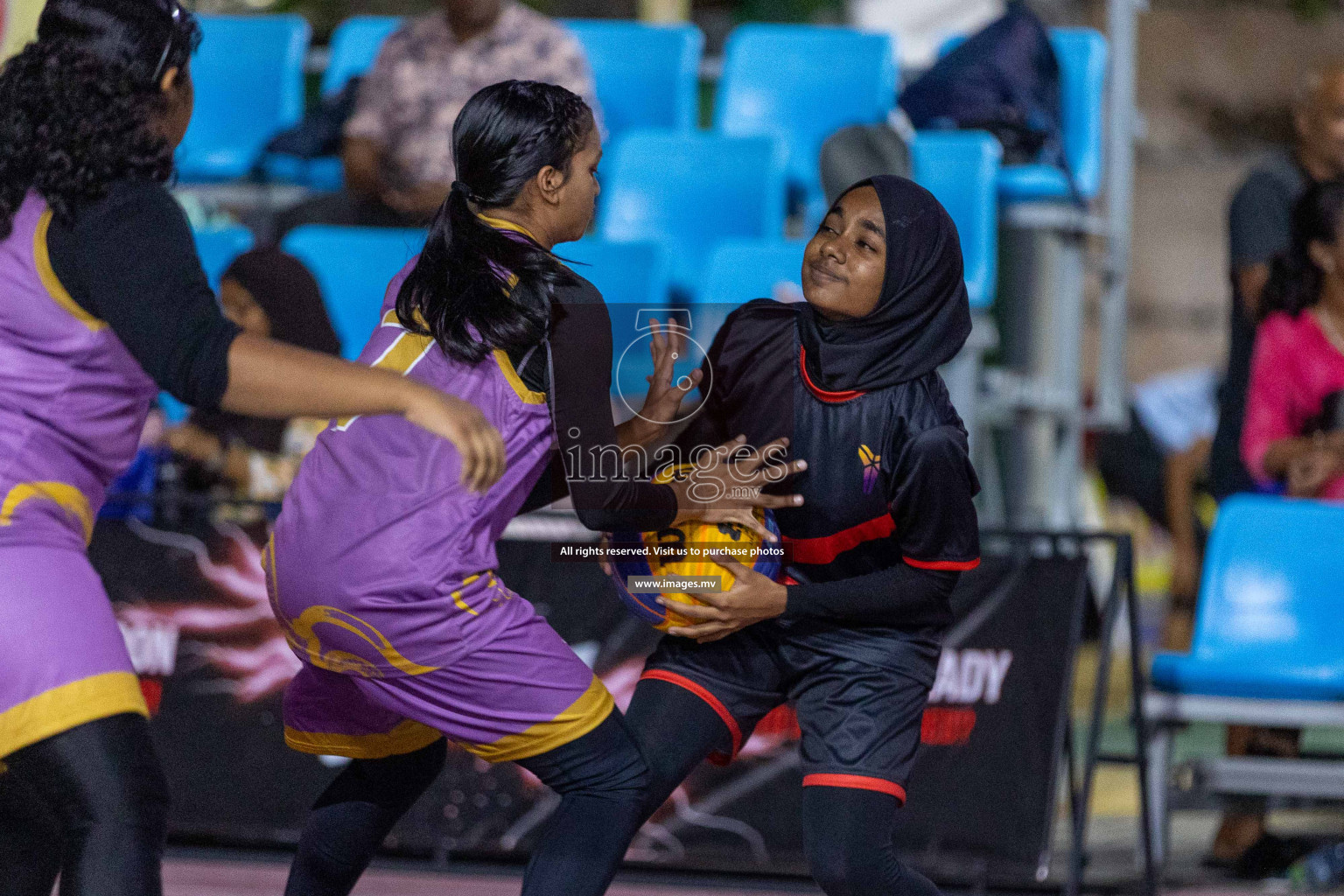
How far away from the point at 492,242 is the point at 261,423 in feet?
8.63

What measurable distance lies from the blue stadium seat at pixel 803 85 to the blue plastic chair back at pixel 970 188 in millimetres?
890

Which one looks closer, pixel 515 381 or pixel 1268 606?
pixel 515 381

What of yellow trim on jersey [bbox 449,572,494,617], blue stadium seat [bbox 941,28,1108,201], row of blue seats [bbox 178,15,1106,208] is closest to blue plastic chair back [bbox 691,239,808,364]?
row of blue seats [bbox 178,15,1106,208]

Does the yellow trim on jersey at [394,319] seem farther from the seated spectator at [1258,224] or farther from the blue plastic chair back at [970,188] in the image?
the blue plastic chair back at [970,188]

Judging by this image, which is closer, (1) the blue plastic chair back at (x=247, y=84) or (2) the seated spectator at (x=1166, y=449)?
(1) the blue plastic chair back at (x=247, y=84)

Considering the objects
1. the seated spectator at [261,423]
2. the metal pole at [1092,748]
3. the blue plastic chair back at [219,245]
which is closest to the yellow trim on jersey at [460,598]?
the metal pole at [1092,748]

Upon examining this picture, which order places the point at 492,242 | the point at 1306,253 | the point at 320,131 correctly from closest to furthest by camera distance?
1. the point at 492,242
2. the point at 1306,253
3. the point at 320,131

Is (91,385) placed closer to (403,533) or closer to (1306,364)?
(403,533)

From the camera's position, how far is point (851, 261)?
2.79m

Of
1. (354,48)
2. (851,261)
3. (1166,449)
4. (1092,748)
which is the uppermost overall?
(354,48)

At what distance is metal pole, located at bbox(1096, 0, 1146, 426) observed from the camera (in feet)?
22.1

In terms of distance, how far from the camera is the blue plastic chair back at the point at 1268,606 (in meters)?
4.36

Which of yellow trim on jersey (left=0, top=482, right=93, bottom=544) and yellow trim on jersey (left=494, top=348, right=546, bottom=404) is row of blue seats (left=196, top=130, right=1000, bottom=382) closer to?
yellow trim on jersey (left=494, top=348, right=546, bottom=404)

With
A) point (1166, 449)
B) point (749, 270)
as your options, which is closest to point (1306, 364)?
point (749, 270)
